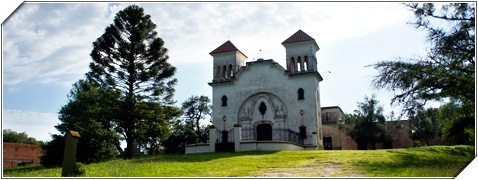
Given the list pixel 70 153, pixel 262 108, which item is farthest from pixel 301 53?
pixel 70 153

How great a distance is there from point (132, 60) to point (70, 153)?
643 inches

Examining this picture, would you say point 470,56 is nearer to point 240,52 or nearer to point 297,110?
point 297,110

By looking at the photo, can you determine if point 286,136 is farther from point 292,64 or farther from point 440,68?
point 440,68

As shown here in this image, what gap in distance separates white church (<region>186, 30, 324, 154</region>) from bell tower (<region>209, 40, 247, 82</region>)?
3.3 inches

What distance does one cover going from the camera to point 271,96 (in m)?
30.4

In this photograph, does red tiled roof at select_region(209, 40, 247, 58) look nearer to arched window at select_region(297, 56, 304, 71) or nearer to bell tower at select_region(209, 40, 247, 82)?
bell tower at select_region(209, 40, 247, 82)

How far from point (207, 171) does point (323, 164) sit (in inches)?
161

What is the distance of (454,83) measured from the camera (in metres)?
13.0

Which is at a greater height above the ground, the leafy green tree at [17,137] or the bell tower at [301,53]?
the bell tower at [301,53]

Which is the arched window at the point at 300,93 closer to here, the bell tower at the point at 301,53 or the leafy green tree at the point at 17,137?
the bell tower at the point at 301,53

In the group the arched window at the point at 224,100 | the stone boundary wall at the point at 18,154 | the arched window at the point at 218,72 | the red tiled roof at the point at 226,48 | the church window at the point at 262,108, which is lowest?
the stone boundary wall at the point at 18,154

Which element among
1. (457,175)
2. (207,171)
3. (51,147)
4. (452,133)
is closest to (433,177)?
(457,175)

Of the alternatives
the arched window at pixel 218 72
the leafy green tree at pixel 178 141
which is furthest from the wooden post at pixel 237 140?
the leafy green tree at pixel 178 141

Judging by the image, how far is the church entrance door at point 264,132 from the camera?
29956mm
